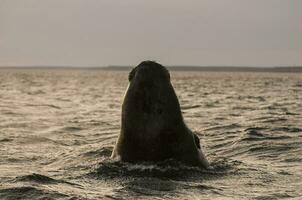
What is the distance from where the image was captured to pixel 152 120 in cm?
936

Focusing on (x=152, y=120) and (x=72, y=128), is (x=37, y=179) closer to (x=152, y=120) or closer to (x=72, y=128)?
(x=152, y=120)

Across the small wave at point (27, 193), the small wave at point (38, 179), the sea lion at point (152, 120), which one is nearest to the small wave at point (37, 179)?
the small wave at point (38, 179)

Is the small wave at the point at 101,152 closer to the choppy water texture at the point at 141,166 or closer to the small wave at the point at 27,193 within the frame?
the choppy water texture at the point at 141,166

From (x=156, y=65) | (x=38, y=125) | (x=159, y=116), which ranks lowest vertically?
(x=38, y=125)

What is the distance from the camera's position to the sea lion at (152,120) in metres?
9.38

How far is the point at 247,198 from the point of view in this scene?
26.2 feet

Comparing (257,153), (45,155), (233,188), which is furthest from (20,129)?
(233,188)

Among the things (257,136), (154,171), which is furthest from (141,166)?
(257,136)

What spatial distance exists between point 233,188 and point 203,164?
51.5 inches

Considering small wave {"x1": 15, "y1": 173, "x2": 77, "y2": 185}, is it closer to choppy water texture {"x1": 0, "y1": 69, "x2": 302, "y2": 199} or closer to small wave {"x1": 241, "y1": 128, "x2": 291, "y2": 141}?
choppy water texture {"x1": 0, "y1": 69, "x2": 302, "y2": 199}

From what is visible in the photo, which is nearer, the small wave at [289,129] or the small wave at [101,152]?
the small wave at [101,152]

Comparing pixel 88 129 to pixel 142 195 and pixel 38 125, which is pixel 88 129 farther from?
pixel 142 195

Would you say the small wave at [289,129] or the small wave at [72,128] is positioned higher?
the small wave at [289,129]

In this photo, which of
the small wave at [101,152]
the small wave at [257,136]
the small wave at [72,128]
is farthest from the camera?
the small wave at [72,128]
